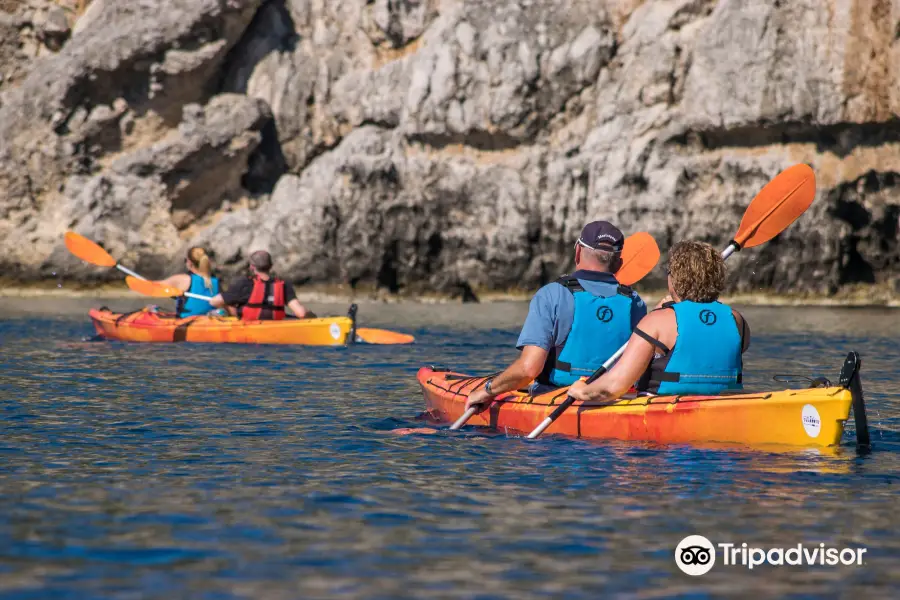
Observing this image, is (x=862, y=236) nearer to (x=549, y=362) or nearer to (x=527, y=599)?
(x=549, y=362)

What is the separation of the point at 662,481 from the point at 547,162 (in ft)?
86.7

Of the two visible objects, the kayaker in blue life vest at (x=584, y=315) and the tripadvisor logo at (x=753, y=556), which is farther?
the kayaker in blue life vest at (x=584, y=315)

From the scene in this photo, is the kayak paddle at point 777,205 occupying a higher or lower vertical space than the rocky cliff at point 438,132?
lower

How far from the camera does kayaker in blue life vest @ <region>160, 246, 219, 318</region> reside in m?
15.0

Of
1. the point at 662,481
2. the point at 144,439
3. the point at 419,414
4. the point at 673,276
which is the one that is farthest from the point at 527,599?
the point at 419,414

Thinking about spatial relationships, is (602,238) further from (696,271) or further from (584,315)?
(696,271)

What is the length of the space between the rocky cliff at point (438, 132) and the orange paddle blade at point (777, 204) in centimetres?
2019

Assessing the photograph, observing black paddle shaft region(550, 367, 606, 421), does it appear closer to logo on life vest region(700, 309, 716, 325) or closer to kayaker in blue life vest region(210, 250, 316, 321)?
logo on life vest region(700, 309, 716, 325)

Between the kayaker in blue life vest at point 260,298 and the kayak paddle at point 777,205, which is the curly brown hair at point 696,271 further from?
the kayaker in blue life vest at point 260,298

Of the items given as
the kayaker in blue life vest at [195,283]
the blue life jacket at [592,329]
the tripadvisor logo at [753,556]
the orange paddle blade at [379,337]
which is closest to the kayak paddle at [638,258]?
the blue life jacket at [592,329]

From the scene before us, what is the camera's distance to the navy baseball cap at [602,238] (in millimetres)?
6586

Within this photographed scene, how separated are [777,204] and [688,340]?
2.79 m

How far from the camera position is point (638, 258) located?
28.0ft

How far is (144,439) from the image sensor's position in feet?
22.9
